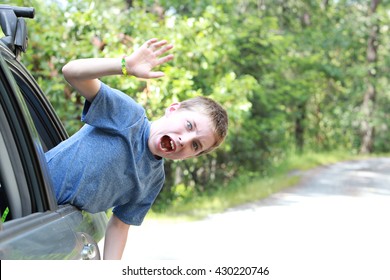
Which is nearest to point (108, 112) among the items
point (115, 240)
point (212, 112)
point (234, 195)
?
point (212, 112)

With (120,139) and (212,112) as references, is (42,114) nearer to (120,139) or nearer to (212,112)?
(120,139)

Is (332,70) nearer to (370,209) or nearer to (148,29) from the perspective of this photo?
(370,209)

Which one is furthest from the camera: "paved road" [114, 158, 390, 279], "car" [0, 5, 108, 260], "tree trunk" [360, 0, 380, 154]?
"tree trunk" [360, 0, 380, 154]

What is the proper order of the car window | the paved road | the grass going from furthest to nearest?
1. the grass
2. the paved road
3. the car window

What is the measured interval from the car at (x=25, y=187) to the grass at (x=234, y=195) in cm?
862

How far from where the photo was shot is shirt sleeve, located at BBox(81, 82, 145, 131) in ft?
8.33

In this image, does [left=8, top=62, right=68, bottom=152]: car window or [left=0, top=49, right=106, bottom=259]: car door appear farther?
[left=8, top=62, right=68, bottom=152]: car window

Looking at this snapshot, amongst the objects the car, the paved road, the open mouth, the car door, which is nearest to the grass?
the paved road

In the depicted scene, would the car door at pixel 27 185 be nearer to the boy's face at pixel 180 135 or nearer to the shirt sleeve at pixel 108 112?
the shirt sleeve at pixel 108 112

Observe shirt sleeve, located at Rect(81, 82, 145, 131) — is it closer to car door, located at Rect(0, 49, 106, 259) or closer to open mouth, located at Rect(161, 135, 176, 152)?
open mouth, located at Rect(161, 135, 176, 152)

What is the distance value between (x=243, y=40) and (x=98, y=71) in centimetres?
1441

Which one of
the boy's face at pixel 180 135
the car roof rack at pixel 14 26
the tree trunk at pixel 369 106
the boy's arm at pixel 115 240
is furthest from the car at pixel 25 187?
the tree trunk at pixel 369 106

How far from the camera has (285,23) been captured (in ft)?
91.1

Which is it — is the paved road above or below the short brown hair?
below
